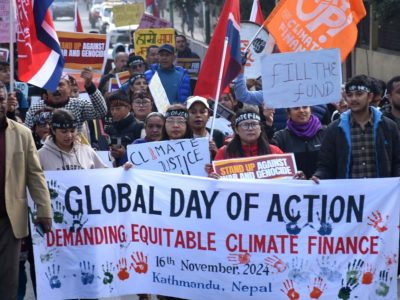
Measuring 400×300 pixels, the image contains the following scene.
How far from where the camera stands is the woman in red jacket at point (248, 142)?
757 cm

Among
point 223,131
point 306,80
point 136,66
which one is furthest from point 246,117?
point 136,66

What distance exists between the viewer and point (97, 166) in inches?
303

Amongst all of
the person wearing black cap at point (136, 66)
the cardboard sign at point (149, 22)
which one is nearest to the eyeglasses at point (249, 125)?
the person wearing black cap at point (136, 66)

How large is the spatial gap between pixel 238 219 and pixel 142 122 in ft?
10.1

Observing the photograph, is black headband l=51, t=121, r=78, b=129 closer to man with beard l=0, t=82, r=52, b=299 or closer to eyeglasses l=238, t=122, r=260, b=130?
man with beard l=0, t=82, r=52, b=299

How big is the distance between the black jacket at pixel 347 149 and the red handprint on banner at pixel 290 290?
2.85 ft

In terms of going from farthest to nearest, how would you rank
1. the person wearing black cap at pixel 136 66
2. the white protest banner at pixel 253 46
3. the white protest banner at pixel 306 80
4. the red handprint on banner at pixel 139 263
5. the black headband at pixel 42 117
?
1. the person wearing black cap at pixel 136 66
2. the white protest banner at pixel 253 46
3. the black headband at pixel 42 117
4. the white protest banner at pixel 306 80
5. the red handprint on banner at pixel 139 263

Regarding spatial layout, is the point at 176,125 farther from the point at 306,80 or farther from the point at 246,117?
the point at 306,80

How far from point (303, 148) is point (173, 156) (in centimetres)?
112

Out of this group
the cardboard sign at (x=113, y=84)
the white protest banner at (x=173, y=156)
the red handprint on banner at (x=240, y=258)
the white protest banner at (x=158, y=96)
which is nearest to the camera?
the red handprint on banner at (x=240, y=258)

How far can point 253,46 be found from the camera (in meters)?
12.2

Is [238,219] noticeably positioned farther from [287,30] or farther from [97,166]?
[287,30]

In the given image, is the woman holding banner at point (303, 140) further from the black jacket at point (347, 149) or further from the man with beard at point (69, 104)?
the man with beard at point (69, 104)

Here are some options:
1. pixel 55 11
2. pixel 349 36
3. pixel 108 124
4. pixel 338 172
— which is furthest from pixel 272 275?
pixel 55 11
